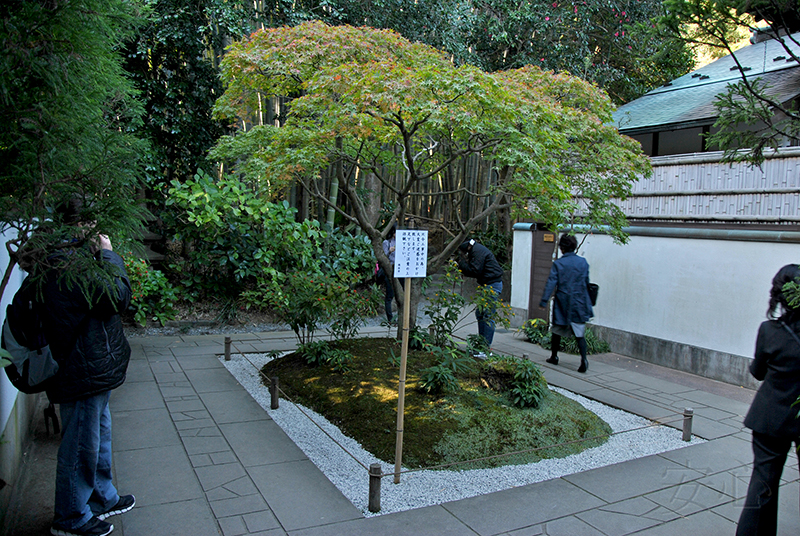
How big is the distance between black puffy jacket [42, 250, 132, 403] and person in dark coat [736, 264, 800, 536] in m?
3.48

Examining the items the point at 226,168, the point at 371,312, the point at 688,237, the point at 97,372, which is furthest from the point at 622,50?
the point at 97,372

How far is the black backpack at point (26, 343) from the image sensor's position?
2752 millimetres

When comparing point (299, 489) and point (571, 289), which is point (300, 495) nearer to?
point (299, 489)

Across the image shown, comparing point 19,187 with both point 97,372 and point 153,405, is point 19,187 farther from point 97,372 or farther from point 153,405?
point 153,405

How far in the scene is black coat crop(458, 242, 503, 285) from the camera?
7.29 metres

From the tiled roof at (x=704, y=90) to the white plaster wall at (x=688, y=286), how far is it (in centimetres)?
226

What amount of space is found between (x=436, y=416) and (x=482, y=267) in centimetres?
296

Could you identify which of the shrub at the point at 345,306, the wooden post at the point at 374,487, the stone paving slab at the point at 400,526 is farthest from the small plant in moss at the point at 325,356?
the stone paving slab at the point at 400,526

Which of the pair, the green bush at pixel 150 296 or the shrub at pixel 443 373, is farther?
the green bush at pixel 150 296

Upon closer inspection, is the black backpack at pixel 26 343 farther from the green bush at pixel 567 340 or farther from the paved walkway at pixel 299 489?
the green bush at pixel 567 340

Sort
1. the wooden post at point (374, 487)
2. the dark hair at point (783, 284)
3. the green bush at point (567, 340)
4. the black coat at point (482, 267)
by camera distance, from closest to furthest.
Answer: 1. the dark hair at point (783, 284)
2. the wooden post at point (374, 487)
3. the black coat at point (482, 267)
4. the green bush at point (567, 340)

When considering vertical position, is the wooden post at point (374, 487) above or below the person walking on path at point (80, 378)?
below

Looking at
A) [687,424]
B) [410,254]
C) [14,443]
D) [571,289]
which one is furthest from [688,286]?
[14,443]

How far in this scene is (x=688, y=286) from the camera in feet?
23.8
